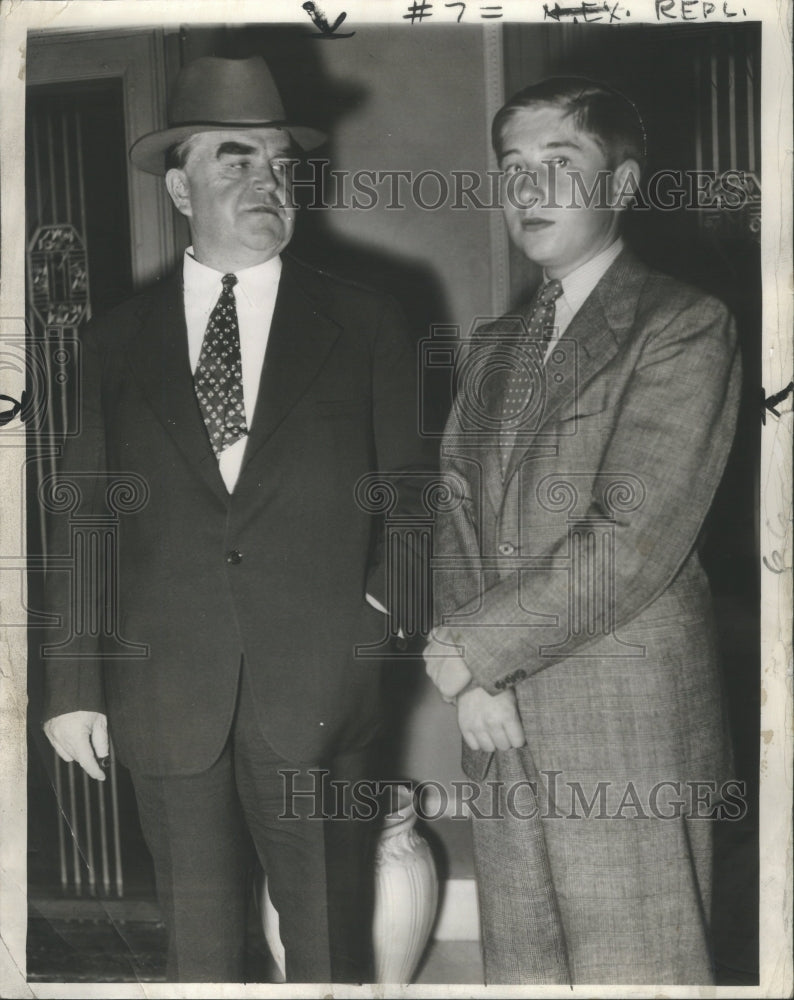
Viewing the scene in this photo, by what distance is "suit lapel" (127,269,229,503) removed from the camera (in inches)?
81.4

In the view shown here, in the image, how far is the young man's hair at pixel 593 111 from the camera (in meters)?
2.05

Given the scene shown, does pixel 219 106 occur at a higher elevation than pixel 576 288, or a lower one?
higher

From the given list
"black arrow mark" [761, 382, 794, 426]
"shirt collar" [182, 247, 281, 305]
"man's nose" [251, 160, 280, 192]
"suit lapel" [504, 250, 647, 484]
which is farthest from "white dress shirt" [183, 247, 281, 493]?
"black arrow mark" [761, 382, 794, 426]

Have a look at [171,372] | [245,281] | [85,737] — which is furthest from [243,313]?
[85,737]

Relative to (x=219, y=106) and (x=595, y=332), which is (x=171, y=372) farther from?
(x=595, y=332)

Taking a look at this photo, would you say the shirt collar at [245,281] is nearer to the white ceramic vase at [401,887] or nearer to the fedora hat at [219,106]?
the fedora hat at [219,106]

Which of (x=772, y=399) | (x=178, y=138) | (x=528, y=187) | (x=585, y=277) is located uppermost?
(x=178, y=138)

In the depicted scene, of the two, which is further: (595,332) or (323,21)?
(323,21)

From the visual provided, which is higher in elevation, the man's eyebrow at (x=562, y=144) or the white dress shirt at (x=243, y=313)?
the man's eyebrow at (x=562, y=144)

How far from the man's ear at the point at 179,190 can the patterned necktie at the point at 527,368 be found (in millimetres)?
664

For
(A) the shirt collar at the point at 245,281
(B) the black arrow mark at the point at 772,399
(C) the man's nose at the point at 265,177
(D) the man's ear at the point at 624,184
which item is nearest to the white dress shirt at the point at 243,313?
(A) the shirt collar at the point at 245,281

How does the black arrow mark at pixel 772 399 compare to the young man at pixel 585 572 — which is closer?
the young man at pixel 585 572

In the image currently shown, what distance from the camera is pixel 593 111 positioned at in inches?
81.0

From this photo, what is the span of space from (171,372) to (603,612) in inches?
36.0
